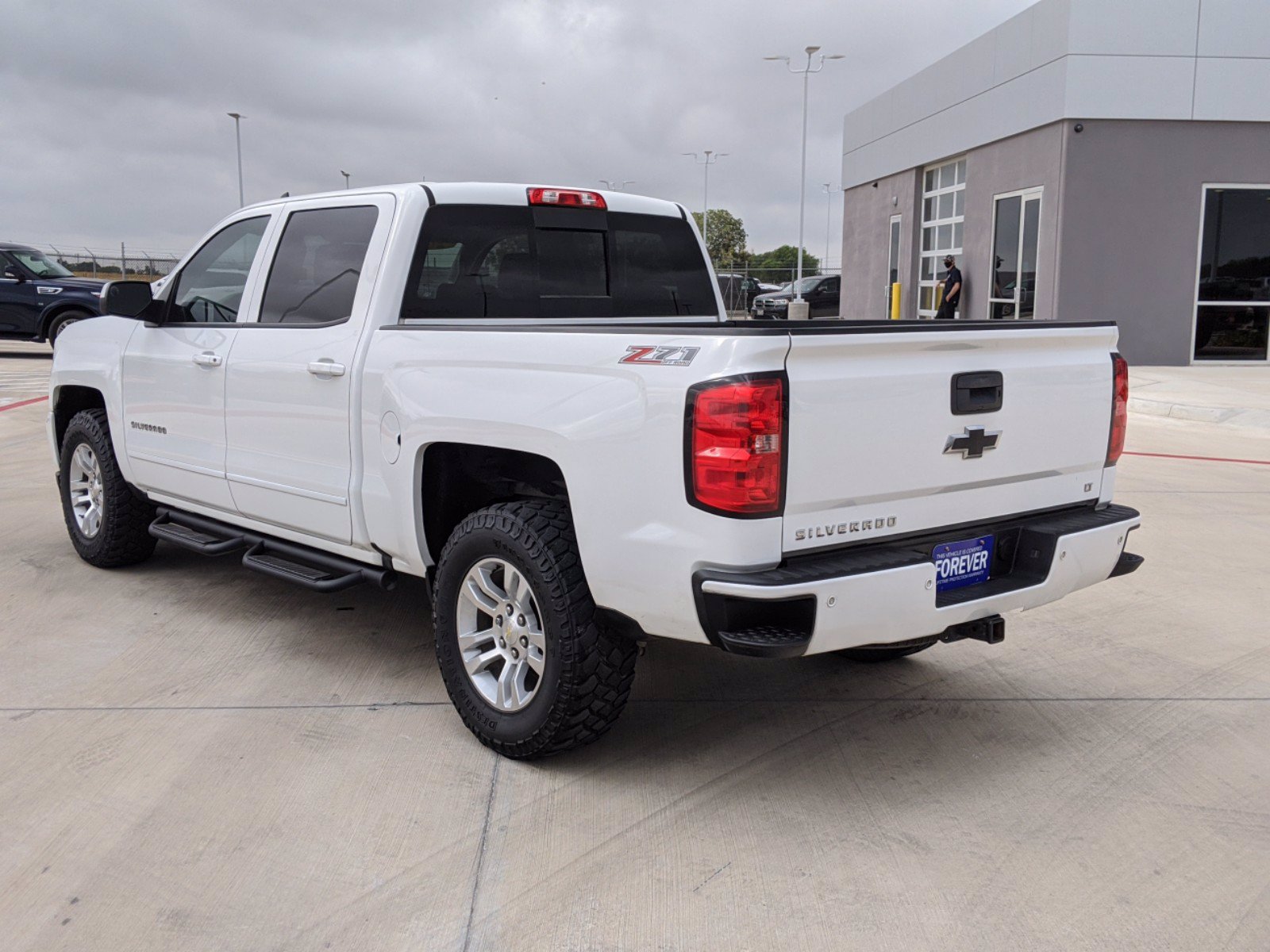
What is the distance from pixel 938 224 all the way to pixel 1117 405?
23.7 metres

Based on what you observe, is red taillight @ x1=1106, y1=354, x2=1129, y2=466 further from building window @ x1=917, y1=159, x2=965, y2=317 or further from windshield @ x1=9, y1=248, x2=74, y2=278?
building window @ x1=917, y1=159, x2=965, y2=317

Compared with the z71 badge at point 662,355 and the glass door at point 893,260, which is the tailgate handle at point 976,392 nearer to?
the z71 badge at point 662,355

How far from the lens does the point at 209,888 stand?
3.12 metres

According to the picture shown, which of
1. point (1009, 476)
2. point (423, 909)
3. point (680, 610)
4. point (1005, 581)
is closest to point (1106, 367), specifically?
point (1009, 476)

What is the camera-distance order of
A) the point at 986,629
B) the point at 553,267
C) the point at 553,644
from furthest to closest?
1. the point at 553,267
2. the point at 986,629
3. the point at 553,644

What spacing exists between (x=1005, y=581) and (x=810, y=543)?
0.87m

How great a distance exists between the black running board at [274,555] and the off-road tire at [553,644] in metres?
0.78

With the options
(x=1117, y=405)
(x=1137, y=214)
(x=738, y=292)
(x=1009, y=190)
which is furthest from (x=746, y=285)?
(x=1117, y=405)

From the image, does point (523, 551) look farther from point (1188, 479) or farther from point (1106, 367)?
point (1188, 479)

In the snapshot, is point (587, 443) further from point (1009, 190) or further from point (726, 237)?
point (726, 237)

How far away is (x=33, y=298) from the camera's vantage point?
20438 millimetres

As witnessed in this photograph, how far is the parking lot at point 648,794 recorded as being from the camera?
9.77 ft

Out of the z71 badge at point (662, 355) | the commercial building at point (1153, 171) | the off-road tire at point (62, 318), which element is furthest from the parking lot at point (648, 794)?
the off-road tire at point (62, 318)

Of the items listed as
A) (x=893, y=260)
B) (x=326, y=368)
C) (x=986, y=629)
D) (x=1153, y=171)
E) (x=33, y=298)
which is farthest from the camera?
(x=893, y=260)
